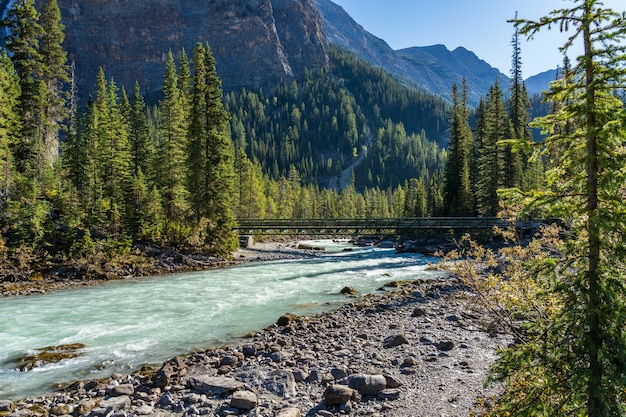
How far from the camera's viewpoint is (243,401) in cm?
799

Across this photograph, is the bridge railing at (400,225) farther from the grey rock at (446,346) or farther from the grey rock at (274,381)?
the grey rock at (274,381)

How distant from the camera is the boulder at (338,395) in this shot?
26.1ft

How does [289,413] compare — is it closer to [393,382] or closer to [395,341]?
[393,382]

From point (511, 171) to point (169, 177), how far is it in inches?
1342

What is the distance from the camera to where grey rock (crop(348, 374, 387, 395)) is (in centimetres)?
843

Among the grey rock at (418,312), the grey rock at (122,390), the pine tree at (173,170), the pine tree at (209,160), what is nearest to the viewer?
the grey rock at (122,390)

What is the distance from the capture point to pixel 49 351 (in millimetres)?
11758

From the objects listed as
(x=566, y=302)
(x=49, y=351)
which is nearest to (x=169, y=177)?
(x=49, y=351)

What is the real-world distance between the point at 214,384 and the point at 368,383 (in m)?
3.43

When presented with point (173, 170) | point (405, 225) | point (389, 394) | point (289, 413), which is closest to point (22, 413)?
point (289, 413)

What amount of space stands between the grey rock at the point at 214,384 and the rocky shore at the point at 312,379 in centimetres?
2

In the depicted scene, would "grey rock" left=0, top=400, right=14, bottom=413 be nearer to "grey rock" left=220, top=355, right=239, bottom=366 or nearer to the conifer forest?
"grey rock" left=220, top=355, right=239, bottom=366

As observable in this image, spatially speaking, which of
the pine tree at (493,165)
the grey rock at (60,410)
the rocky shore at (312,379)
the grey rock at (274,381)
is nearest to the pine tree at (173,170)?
the rocky shore at (312,379)

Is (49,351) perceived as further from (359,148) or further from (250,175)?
(359,148)
